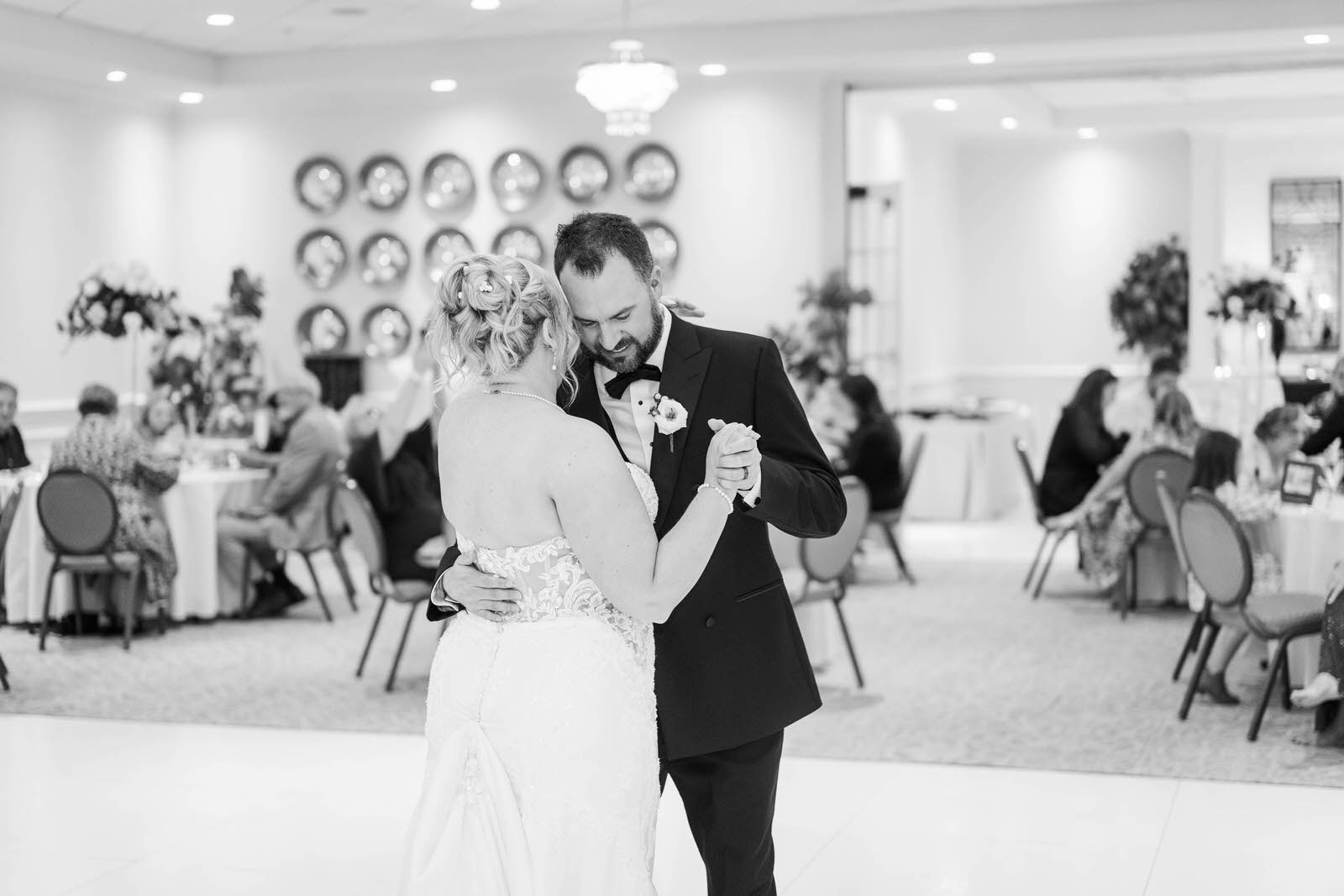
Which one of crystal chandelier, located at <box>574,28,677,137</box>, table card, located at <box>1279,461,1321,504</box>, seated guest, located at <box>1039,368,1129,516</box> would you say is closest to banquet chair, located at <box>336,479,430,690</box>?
crystal chandelier, located at <box>574,28,677,137</box>

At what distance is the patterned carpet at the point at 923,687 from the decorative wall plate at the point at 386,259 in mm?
3849

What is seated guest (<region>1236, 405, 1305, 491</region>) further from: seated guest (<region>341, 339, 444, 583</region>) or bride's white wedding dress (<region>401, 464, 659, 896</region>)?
bride's white wedding dress (<region>401, 464, 659, 896</region>)

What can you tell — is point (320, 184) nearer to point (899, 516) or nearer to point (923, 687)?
point (899, 516)

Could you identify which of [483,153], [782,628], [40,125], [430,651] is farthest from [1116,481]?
[40,125]

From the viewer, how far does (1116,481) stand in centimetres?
912

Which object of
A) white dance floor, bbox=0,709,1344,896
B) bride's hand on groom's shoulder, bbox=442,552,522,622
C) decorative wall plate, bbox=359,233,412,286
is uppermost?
decorative wall plate, bbox=359,233,412,286

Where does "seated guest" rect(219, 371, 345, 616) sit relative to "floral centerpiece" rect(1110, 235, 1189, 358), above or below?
below

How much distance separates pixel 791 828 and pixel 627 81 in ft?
17.4

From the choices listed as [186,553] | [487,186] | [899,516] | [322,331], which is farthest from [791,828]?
[322,331]

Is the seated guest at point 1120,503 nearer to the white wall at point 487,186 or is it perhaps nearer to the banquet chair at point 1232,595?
the banquet chair at point 1232,595

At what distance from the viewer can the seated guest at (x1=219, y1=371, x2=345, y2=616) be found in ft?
29.7

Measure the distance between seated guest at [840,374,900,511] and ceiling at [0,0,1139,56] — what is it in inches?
94.5

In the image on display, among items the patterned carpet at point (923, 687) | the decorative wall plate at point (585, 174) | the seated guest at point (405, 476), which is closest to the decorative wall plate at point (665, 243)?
the decorative wall plate at point (585, 174)

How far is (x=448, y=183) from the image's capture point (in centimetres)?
1261
